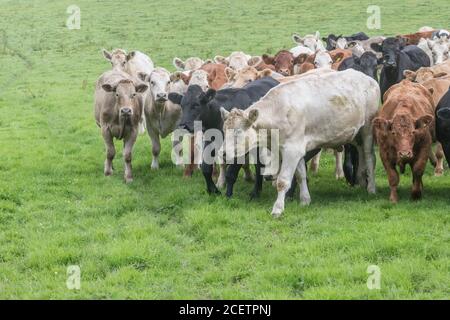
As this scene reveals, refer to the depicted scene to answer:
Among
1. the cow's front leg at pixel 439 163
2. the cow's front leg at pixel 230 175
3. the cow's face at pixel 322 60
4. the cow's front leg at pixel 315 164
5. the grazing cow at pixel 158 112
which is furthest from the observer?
the cow's face at pixel 322 60

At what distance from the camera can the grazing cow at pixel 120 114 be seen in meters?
13.4

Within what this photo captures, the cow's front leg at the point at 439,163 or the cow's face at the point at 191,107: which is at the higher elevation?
the cow's face at the point at 191,107

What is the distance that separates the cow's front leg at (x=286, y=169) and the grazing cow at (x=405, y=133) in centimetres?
130

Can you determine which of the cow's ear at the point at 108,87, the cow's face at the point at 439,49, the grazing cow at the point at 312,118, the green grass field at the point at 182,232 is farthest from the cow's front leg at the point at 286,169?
the cow's face at the point at 439,49

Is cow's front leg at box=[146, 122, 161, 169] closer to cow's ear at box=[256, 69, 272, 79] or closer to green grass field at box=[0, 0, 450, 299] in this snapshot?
green grass field at box=[0, 0, 450, 299]

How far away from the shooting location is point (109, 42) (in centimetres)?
3584

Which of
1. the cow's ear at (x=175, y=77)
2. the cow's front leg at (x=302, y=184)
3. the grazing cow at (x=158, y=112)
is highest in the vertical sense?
the cow's ear at (x=175, y=77)

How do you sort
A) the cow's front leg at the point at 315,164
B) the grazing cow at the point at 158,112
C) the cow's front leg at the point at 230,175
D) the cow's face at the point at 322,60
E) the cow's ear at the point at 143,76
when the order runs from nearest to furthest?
the cow's front leg at the point at 230,175 < the cow's front leg at the point at 315,164 < the grazing cow at the point at 158,112 < the cow's ear at the point at 143,76 < the cow's face at the point at 322,60

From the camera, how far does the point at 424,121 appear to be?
10719 mm

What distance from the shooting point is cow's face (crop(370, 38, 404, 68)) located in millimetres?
16062

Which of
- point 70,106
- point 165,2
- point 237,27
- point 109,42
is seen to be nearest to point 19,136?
point 70,106

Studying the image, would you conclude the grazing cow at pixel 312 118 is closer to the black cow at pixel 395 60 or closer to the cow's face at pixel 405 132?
the cow's face at pixel 405 132

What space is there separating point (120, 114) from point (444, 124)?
18.2 ft

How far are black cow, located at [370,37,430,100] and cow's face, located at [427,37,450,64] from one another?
1686 millimetres
